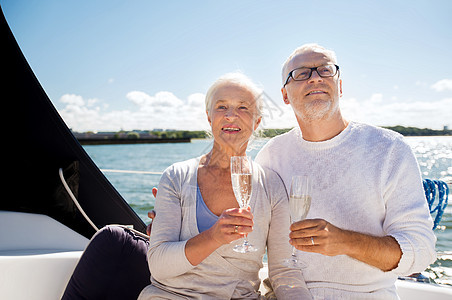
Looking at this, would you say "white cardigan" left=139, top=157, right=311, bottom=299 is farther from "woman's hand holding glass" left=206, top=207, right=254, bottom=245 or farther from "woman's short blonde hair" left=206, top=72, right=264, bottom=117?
"woman's short blonde hair" left=206, top=72, right=264, bottom=117

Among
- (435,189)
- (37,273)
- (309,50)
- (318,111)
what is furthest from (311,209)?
(37,273)

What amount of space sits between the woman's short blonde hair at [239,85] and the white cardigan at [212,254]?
14.6 inches

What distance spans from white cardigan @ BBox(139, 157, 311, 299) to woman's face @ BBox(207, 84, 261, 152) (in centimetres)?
18

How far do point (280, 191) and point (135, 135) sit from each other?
35022mm

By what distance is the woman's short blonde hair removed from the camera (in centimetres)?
179

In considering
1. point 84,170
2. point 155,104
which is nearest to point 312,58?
point 84,170

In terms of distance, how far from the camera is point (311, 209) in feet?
5.70

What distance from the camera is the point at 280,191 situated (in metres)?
1.78

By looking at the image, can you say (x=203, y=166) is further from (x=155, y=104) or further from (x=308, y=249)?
(x=155, y=104)

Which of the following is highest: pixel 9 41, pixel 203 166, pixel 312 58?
pixel 9 41

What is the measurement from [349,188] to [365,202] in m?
0.10

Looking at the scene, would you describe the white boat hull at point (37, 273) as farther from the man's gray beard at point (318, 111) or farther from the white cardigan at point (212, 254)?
the man's gray beard at point (318, 111)

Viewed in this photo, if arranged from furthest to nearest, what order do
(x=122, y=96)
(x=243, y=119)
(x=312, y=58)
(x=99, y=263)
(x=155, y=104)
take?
(x=155, y=104) → (x=122, y=96) → (x=99, y=263) → (x=312, y=58) → (x=243, y=119)

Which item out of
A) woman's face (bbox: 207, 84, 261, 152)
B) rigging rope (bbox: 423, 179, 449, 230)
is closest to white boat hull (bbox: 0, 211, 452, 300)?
rigging rope (bbox: 423, 179, 449, 230)
